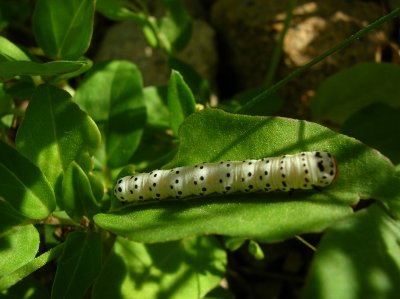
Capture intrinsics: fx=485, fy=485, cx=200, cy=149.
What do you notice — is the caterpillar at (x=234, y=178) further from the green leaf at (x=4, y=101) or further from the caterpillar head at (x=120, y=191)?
the green leaf at (x=4, y=101)

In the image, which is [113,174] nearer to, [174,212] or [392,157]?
[174,212]

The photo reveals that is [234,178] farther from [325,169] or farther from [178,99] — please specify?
[178,99]

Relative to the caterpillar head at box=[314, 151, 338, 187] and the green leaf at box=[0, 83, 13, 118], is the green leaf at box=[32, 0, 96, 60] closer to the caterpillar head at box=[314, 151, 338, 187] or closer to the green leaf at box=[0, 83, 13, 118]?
the green leaf at box=[0, 83, 13, 118]

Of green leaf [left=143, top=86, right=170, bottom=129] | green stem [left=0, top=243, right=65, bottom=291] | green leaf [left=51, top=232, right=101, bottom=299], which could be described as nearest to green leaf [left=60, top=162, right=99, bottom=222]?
green leaf [left=51, top=232, right=101, bottom=299]

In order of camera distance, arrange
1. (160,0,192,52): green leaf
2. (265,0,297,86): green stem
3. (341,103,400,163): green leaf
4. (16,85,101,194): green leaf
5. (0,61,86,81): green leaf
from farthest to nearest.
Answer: (160,0,192,52): green leaf → (265,0,297,86): green stem → (341,103,400,163): green leaf → (16,85,101,194): green leaf → (0,61,86,81): green leaf

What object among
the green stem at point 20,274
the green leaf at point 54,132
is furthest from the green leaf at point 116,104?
the green stem at point 20,274

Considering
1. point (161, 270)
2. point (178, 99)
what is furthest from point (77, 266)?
point (178, 99)

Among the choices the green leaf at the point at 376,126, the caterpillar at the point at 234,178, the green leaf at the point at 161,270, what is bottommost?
the green leaf at the point at 161,270
